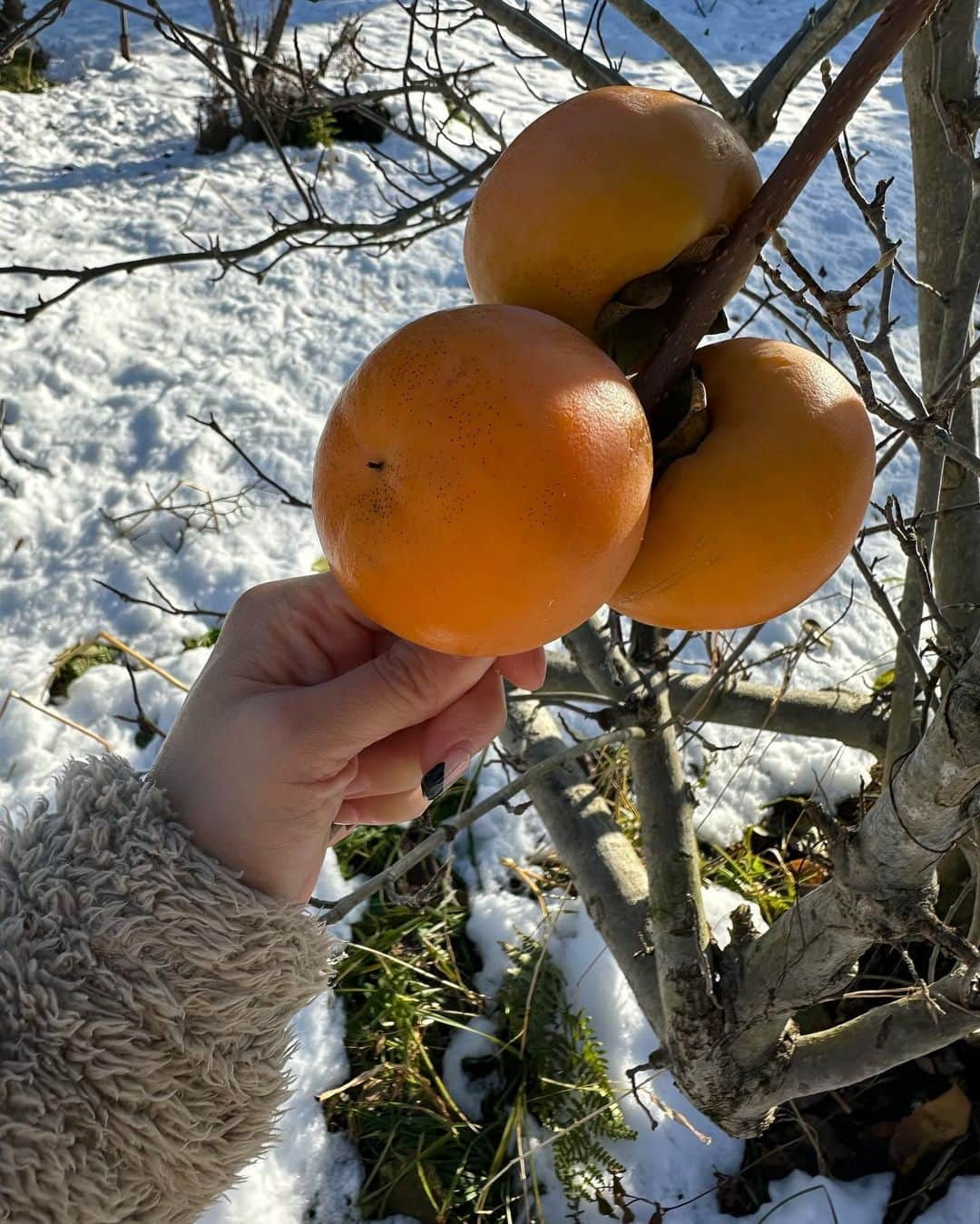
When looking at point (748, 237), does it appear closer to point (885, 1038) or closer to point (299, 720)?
point (299, 720)

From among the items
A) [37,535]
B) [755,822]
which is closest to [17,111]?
[37,535]

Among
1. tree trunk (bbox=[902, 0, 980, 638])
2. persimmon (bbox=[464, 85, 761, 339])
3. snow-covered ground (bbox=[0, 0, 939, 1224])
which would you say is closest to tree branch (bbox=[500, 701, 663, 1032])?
snow-covered ground (bbox=[0, 0, 939, 1224])

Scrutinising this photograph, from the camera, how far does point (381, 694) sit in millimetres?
1177

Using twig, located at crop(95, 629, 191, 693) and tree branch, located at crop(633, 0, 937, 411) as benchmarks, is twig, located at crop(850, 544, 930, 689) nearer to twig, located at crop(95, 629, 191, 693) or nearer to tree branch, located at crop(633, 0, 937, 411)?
tree branch, located at crop(633, 0, 937, 411)

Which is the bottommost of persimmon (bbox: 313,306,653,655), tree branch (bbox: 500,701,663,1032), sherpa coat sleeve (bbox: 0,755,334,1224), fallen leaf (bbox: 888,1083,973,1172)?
fallen leaf (bbox: 888,1083,973,1172)

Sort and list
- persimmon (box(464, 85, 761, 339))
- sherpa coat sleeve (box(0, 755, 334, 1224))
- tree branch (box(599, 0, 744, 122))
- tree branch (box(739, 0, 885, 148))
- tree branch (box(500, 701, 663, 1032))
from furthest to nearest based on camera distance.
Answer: tree branch (box(500, 701, 663, 1032)) → tree branch (box(599, 0, 744, 122)) → tree branch (box(739, 0, 885, 148)) → sherpa coat sleeve (box(0, 755, 334, 1224)) → persimmon (box(464, 85, 761, 339))

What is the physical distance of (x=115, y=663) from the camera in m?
3.74

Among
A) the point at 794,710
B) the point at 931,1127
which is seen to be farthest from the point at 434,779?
the point at 931,1127

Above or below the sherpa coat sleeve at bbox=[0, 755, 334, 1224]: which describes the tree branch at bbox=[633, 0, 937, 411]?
above

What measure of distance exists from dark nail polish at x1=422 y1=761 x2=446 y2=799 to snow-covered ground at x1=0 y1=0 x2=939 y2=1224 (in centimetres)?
160

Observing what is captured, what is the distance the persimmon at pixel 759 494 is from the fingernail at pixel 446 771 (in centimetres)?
48

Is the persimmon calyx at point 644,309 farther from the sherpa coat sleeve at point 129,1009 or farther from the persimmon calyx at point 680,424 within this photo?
the sherpa coat sleeve at point 129,1009

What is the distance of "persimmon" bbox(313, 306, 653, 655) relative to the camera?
0.75 metres

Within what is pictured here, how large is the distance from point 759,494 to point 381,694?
54cm
